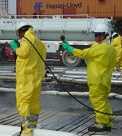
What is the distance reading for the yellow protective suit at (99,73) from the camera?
346 inches

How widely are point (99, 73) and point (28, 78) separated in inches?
65.1

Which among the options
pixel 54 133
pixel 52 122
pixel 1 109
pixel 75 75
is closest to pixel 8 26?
pixel 75 75

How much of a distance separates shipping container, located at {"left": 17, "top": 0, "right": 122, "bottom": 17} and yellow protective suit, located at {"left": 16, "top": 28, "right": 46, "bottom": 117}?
15.1 metres

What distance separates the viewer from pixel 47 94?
Answer: 41.4ft

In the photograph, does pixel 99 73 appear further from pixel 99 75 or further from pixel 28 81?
pixel 28 81

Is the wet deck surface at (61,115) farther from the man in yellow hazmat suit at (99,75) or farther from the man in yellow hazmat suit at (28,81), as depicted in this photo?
the man in yellow hazmat suit at (28,81)

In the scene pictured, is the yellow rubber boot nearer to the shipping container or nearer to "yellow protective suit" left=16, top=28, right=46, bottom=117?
"yellow protective suit" left=16, top=28, right=46, bottom=117

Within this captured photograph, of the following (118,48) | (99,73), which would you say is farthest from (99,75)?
(118,48)

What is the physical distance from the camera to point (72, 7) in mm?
23156

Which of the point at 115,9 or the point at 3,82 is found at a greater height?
the point at 115,9

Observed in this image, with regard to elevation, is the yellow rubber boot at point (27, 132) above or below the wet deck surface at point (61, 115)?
above

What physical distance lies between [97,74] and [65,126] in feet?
3.58

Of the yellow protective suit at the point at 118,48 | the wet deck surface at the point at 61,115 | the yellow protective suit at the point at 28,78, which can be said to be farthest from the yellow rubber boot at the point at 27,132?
the yellow protective suit at the point at 118,48

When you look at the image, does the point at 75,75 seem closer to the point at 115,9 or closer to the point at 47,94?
the point at 47,94
